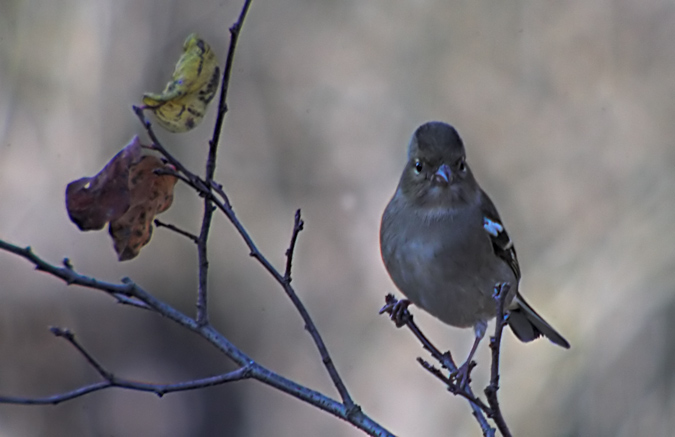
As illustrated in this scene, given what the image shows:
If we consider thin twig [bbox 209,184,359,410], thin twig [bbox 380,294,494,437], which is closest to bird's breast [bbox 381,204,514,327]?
thin twig [bbox 380,294,494,437]

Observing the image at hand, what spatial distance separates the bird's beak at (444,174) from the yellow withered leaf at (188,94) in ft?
3.79

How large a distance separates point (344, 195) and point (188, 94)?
3.87 meters

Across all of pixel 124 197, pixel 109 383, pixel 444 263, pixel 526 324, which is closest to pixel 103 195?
pixel 124 197

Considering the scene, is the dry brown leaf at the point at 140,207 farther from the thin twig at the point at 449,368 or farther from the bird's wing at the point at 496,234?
the bird's wing at the point at 496,234

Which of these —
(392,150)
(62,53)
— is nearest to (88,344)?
(62,53)

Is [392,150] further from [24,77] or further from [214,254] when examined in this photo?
[24,77]

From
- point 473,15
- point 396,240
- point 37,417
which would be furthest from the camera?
point 473,15

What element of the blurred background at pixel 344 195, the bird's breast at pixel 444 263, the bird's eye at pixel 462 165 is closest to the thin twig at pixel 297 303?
the bird's breast at pixel 444 263

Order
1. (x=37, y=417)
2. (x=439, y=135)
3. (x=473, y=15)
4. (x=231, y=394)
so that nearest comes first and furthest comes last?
(x=439, y=135), (x=37, y=417), (x=231, y=394), (x=473, y=15)

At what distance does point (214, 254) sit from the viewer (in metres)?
5.67

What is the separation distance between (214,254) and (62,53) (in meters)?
1.79

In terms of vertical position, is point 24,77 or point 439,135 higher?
point 24,77

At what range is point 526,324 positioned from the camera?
360cm

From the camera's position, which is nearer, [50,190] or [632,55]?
[50,190]
